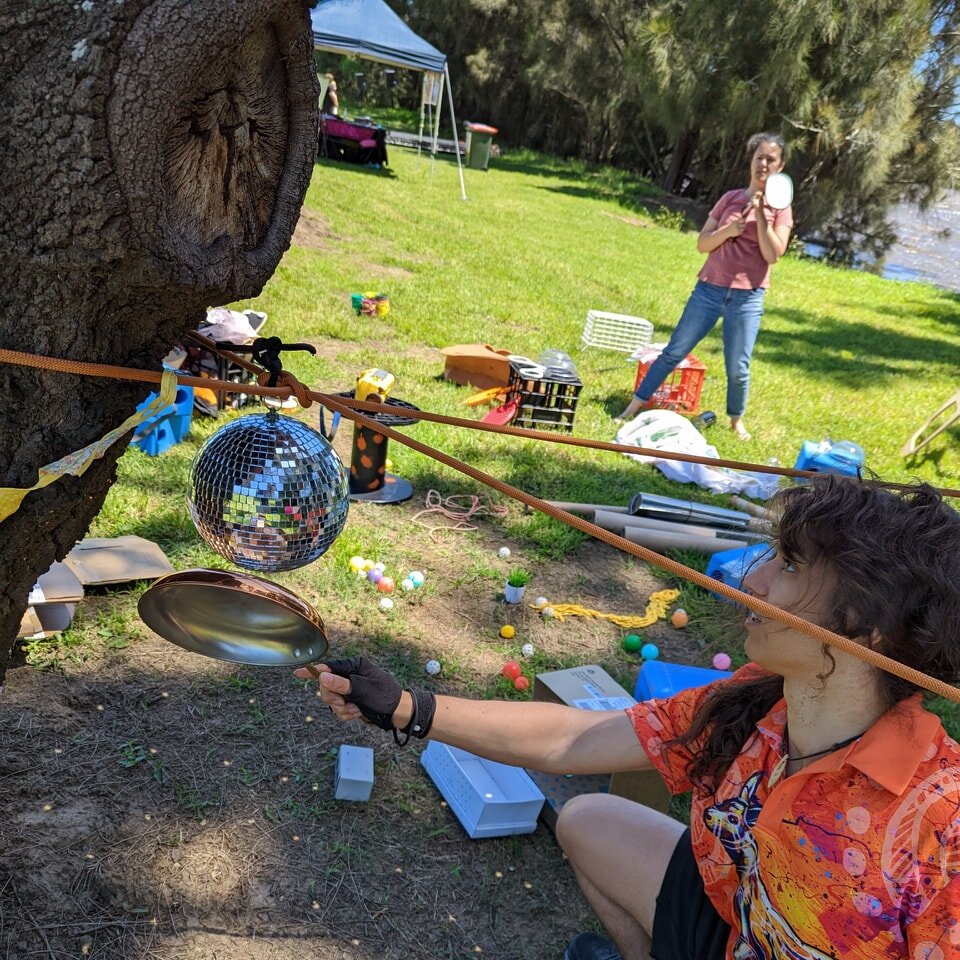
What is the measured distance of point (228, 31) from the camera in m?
1.08

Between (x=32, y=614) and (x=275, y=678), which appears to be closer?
(x=32, y=614)

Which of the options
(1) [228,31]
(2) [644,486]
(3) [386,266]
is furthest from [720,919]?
(3) [386,266]

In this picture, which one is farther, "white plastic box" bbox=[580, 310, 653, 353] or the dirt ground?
"white plastic box" bbox=[580, 310, 653, 353]

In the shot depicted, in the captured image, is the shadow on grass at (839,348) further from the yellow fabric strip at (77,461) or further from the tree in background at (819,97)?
the tree in background at (819,97)

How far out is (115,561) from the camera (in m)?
3.02

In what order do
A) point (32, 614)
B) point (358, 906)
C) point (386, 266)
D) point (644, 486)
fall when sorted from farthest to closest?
point (386, 266)
point (644, 486)
point (32, 614)
point (358, 906)

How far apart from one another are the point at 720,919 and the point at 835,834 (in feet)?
1.56

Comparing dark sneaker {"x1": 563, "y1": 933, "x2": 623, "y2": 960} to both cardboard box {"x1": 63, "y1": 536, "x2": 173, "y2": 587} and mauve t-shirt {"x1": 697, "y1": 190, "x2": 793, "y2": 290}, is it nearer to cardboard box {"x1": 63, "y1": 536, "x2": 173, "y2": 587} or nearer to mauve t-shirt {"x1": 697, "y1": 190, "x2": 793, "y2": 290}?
cardboard box {"x1": 63, "y1": 536, "x2": 173, "y2": 587}

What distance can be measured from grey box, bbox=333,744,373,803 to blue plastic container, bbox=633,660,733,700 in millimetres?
920

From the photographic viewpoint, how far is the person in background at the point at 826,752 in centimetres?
136

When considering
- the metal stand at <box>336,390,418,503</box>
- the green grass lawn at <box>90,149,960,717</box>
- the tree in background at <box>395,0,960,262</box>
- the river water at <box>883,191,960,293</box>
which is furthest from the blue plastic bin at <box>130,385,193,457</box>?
the river water at <box>883,191,960,293</box>

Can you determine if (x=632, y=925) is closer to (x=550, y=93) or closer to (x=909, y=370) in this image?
(x=909, y=370)

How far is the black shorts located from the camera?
1750 mm

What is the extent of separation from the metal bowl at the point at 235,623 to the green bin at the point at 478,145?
19.3m
